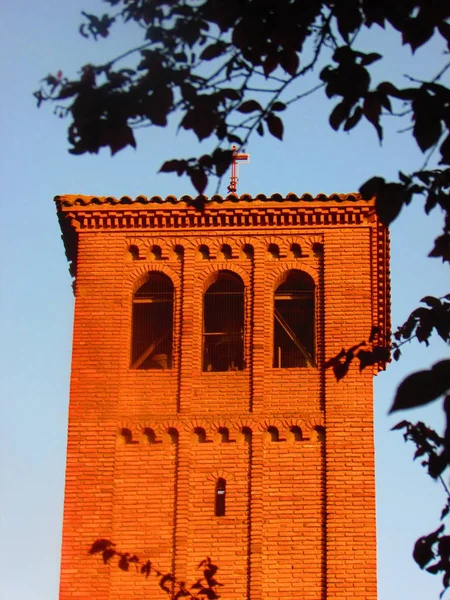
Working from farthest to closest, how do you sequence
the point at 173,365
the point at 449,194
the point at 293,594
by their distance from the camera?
the point at 173,365 < the point at 293,594 < the point at 449,194

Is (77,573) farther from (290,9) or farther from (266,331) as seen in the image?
(290,9)

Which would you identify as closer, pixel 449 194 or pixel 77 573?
pixel 449 194

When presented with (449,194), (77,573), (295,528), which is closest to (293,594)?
(295,528)

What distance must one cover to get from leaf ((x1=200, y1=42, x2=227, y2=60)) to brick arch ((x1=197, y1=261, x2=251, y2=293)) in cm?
1447

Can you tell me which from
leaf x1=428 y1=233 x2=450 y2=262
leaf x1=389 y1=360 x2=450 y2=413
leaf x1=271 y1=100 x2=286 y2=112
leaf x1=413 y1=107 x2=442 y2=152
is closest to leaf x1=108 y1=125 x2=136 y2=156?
leaf x1=271 y1=100 x2=286 y2=112

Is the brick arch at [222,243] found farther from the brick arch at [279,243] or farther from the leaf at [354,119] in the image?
the leaf at [354,119]

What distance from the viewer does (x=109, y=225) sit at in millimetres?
21312

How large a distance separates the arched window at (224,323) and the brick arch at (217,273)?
0.24 ft

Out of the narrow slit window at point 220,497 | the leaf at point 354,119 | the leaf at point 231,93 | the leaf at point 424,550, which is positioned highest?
the leaf at point 231,93

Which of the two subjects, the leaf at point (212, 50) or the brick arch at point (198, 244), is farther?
the brick arch at point (198, 244)

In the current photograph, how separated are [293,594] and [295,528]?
36.9 inches

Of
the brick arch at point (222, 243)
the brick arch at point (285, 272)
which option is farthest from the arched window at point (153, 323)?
the brick arch at point (285, 272)

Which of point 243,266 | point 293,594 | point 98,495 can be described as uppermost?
point 243,266

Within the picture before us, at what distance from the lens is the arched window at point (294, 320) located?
20.7 meters
